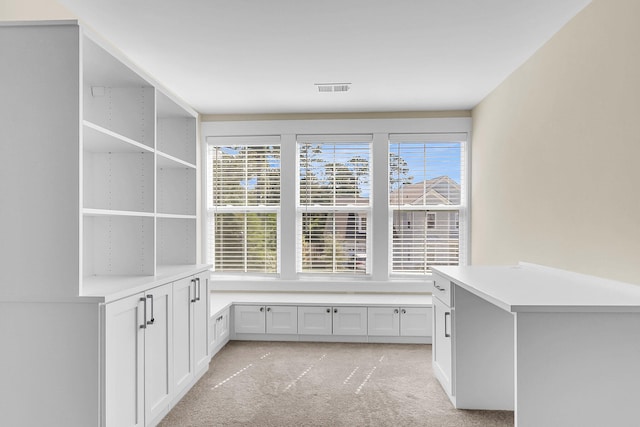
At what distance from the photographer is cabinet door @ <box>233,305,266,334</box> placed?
4.26 metres

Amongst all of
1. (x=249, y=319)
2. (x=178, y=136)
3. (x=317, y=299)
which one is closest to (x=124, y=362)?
(x=178, y=136)

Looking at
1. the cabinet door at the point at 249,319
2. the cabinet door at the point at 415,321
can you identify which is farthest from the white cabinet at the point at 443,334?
the cabinet door at the point at 249,319

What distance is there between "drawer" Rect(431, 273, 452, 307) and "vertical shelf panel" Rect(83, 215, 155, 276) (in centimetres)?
202

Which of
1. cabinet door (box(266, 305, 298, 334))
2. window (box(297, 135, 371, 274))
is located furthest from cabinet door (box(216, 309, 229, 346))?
window (box(297, 135, 371, 274))

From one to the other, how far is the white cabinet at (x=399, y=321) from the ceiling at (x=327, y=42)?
2.26 meters

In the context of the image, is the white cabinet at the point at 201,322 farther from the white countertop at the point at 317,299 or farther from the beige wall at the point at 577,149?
the beige wall at the point at 577,149

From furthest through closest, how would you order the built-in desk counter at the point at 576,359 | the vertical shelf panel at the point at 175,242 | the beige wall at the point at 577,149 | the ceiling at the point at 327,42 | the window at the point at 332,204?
the window at the point at 332,204 → the vertical shelf panel at the point at 175,242 → the ceiling at the point at 327,42 → the beige wall at the point at 577,149 → the built-in desk counter at the point at 576,359

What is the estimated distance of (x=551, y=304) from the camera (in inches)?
68.5

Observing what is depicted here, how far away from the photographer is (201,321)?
3.21 meters

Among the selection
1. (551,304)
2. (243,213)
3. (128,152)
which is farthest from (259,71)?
(551,304)

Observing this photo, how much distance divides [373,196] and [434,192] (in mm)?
746

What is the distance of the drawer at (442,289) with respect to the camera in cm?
281

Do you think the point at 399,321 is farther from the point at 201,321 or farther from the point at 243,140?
the point at 243,140

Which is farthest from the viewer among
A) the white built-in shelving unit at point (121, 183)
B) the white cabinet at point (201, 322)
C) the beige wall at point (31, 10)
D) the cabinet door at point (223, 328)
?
the cabinet door at point (223, 328)
